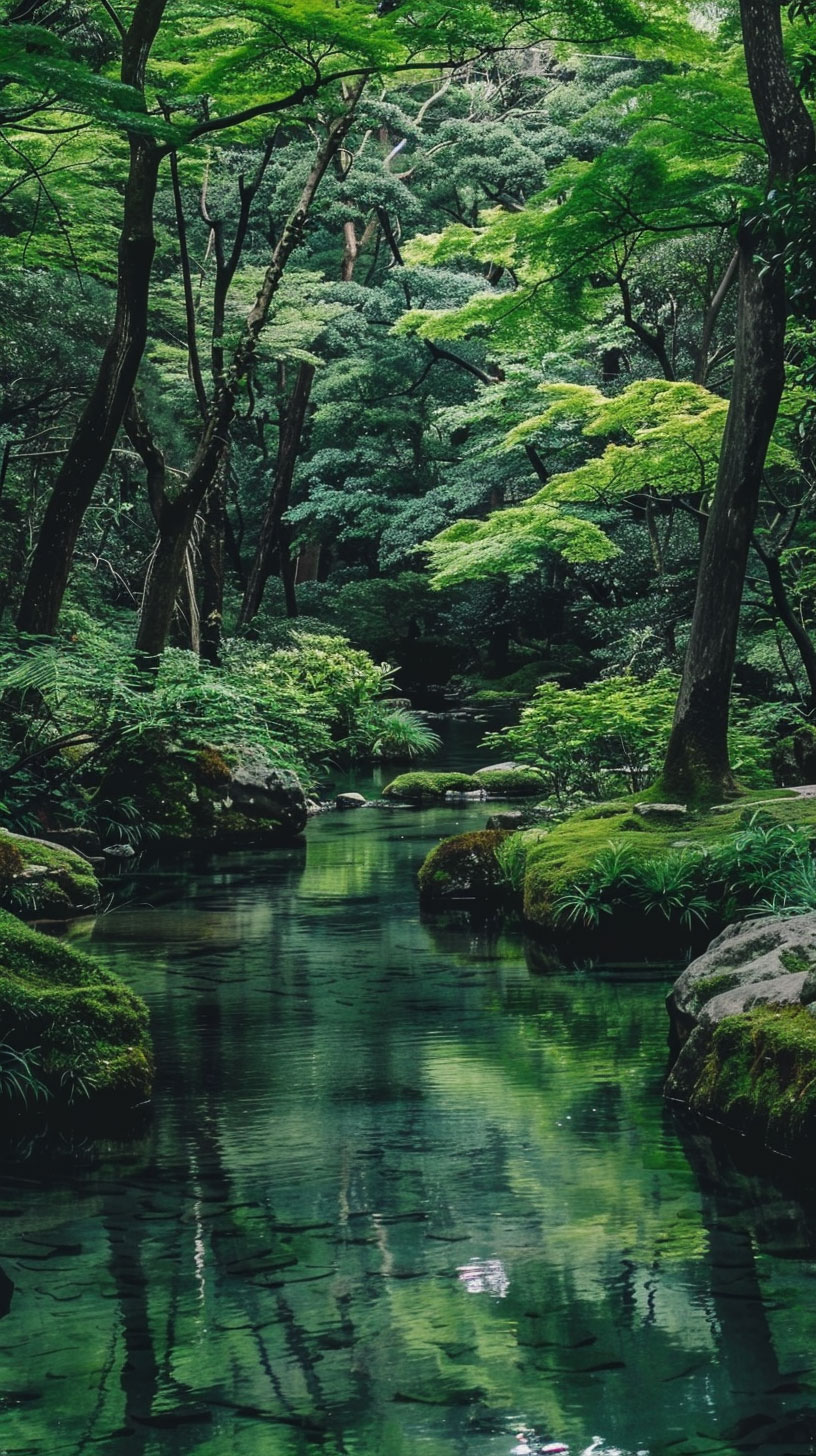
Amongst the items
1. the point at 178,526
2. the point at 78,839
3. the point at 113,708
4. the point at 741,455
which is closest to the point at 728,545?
the point at 741,455

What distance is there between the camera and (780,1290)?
191 inches

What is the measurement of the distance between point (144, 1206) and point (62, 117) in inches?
543

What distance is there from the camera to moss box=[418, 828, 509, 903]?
12375mm

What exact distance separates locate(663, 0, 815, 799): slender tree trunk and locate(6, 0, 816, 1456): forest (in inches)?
1.4

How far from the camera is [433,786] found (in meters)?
19.0

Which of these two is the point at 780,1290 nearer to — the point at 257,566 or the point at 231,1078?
the point at 231,1078

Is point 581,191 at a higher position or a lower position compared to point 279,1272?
higher

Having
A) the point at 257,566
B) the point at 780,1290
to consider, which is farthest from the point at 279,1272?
the point at 257,566

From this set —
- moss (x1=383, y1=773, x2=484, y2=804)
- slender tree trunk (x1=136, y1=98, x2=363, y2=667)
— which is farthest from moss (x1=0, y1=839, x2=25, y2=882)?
moss (x1=383, y1=773, x2=484, y2=804)

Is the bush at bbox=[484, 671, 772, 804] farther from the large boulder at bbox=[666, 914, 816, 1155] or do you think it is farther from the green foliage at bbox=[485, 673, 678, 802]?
the large boulder at bbox=[666, 914, 816, 1155]

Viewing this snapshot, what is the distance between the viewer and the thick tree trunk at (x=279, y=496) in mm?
26750

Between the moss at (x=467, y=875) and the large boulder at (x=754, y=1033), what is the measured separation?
190 inches

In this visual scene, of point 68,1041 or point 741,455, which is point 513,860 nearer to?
point 741,455

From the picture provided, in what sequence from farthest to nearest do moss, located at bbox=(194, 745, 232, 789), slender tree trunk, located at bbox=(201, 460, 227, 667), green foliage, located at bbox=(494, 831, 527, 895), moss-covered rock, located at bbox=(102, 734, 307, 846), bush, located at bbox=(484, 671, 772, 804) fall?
slender tree trunk, located at bbox=(201, 460, 227, 667) → moss, located at bbox=(194, 745, 232, 789) → moss-covered rock, located at bbox=(102, 734, 307, 846) → bush, located at bbox=(484, 671, 772, 804) → green foliage, located at bbox=(494, 831, 527, 895)
